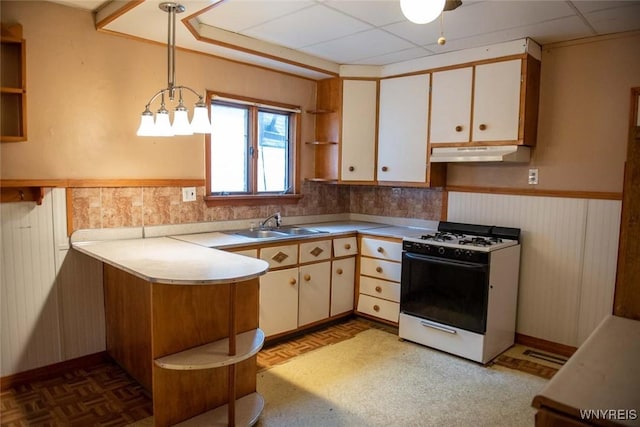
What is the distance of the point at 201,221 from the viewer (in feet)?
11.5

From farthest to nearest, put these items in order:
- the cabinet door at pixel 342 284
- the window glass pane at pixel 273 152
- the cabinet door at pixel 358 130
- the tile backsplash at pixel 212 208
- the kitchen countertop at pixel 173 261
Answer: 1. the cabinet door at pixel 358 130
2. the window glass pane at pixel 273 152
3. the cabinet door at pixel 342 284
4. the tile backsplash at pixel 212 208
5. the kitchen countertop at pixel 173 261

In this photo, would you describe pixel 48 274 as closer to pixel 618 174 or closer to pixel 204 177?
pixel 204 177

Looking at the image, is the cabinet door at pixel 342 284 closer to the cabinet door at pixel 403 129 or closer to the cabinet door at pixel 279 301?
the cabinet door at pixel 279 301

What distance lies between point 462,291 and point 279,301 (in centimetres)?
139

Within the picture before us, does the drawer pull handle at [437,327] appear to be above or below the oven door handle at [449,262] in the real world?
below

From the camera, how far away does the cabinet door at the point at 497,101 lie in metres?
3.27

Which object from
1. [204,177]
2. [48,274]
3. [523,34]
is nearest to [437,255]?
[523,34]

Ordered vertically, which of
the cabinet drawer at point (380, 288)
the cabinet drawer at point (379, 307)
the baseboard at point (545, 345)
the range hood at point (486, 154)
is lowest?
the baseboard at point (545, 345)

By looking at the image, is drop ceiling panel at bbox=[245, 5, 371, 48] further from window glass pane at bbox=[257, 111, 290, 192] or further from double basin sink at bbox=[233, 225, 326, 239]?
double basin sink at bbox=[233, 225, 326, 239]

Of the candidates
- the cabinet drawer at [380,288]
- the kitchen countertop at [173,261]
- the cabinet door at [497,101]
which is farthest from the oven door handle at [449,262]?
the kitchen countertop at [173,261]

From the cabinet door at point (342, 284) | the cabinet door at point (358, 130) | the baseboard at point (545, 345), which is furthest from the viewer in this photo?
the cabinet door at point (358, 130)

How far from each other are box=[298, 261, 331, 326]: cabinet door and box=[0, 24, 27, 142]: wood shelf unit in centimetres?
213

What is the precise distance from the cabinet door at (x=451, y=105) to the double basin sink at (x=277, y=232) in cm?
137

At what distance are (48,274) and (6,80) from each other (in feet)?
3.96
